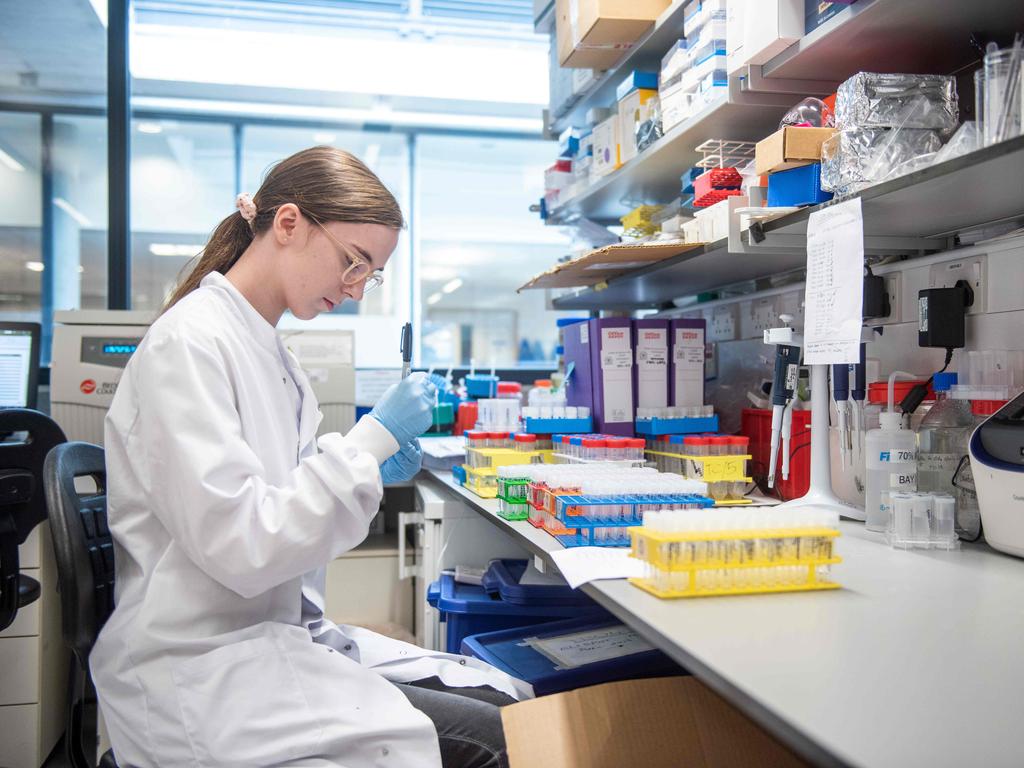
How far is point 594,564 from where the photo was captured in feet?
3.51

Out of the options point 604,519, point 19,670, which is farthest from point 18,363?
point 604,519

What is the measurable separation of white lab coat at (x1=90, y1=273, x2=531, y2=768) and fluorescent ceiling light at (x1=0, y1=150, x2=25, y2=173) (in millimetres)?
3234

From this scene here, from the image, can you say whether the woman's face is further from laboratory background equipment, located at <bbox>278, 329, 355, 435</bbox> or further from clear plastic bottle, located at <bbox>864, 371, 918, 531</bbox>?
laboratory background equipment, located at <bbox>278, 329, 355, 435</bbox>

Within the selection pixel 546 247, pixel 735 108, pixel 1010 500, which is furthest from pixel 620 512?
pixel 546 247

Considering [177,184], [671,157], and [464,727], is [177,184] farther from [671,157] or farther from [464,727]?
[464,727]

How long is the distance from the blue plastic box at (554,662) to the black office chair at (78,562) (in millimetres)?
692

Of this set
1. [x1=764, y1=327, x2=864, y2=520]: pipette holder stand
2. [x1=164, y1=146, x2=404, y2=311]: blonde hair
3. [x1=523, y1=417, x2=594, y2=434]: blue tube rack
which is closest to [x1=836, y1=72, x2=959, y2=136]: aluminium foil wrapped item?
[x1=764, y1=327, x2=864, y2=520]: pipette holder stand

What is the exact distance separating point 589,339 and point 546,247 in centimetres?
365

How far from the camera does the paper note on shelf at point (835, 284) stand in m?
1.18

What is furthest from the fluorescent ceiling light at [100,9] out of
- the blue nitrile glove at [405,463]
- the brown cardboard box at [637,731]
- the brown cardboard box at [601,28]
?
the brown cardboard box at [637,731]

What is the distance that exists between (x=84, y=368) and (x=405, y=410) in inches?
65.7

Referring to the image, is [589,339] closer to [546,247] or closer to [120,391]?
[120,391]

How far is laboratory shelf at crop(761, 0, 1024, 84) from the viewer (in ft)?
3.88

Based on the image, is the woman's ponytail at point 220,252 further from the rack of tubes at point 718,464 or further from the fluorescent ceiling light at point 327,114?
the fluorescent ceiling light at point 327,114
